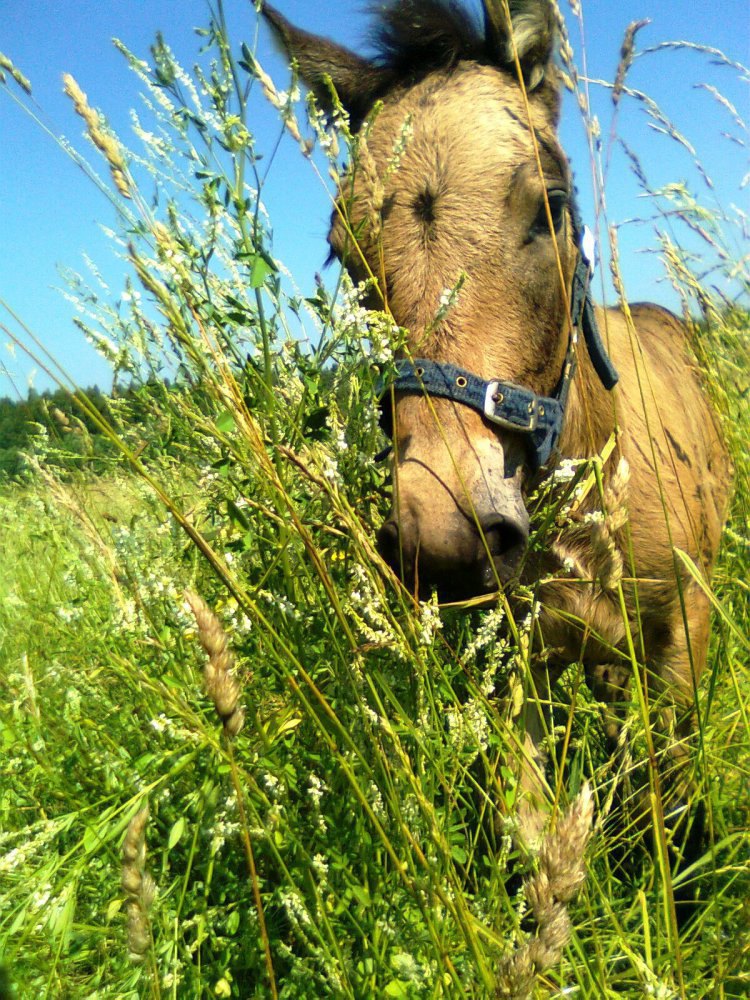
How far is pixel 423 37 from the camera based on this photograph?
2506mm

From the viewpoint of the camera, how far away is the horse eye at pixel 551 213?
2.13 meters

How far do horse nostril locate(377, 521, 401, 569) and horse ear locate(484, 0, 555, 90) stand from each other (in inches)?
66.5

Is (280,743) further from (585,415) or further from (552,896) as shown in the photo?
(585,415)

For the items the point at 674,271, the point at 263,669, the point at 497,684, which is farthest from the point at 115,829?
the point at 674,271

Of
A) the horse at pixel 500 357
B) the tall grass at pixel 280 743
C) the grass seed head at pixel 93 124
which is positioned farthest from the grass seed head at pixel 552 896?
the grass seed head at pixel 93 124

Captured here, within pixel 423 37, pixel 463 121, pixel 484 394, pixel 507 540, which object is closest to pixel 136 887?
pixel 507 540

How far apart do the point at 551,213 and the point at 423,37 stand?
883 millimetres

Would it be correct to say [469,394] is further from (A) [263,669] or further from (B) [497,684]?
(B) [497,684]

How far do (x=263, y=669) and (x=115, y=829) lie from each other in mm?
412

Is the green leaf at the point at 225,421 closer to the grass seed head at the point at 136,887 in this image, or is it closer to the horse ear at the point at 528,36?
the grass seed head at the point at 136,887

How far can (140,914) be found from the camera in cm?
73

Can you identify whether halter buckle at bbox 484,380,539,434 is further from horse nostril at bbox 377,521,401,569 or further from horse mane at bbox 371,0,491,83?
horse mane at bbox 371,0,491,83

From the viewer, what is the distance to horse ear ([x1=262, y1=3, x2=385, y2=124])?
2686 millimetres

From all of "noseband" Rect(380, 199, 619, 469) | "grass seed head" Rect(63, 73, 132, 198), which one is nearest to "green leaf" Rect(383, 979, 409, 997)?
"noseband" Rect(380, 199, 619, 469)
